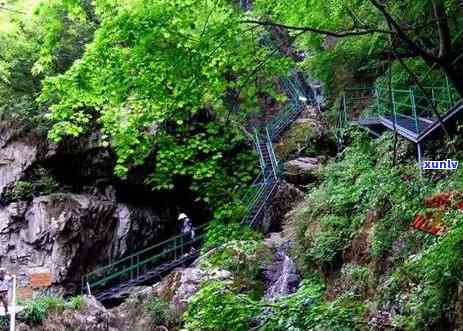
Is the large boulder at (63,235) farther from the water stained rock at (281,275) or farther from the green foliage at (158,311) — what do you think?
the water stained rock at (281,275)

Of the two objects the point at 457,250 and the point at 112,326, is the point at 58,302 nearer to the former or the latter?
the point at 112,326

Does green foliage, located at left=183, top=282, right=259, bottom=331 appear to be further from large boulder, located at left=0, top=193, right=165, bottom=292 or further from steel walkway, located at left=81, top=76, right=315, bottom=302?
large boulder, located at left=0, top=193, right=165, bottom=292

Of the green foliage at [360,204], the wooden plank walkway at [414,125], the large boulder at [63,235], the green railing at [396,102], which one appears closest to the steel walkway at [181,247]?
the large boulder at [63,235]

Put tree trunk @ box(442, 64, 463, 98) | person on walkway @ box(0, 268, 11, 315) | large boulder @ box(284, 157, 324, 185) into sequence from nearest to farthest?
1. tree trunk @ box(442, 64, 463, 98)
2. person on walkway @ box(0, 268, 11, 315)
3. large boulder @ box(284, 157, 324, 185)

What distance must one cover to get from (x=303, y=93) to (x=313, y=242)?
1244 centimetres

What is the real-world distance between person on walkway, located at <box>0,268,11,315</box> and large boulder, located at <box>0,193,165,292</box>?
0.47m

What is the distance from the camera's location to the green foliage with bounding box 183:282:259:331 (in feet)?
17.2

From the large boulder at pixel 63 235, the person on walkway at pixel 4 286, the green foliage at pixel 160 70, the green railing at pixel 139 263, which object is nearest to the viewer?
the green foliage at pixel 160 70

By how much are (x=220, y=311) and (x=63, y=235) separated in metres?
13.4

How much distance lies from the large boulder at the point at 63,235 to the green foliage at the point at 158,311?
200 inches

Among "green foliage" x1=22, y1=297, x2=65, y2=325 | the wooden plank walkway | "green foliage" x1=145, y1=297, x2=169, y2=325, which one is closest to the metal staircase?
"green foliage" x1=22, y1=297, x2=65, y2=325

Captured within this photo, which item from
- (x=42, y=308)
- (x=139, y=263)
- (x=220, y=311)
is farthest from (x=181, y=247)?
(x=220, y=311)

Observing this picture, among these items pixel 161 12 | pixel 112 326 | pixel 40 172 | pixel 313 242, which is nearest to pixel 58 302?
pixel 112 326

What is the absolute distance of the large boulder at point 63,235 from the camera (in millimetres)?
17438
